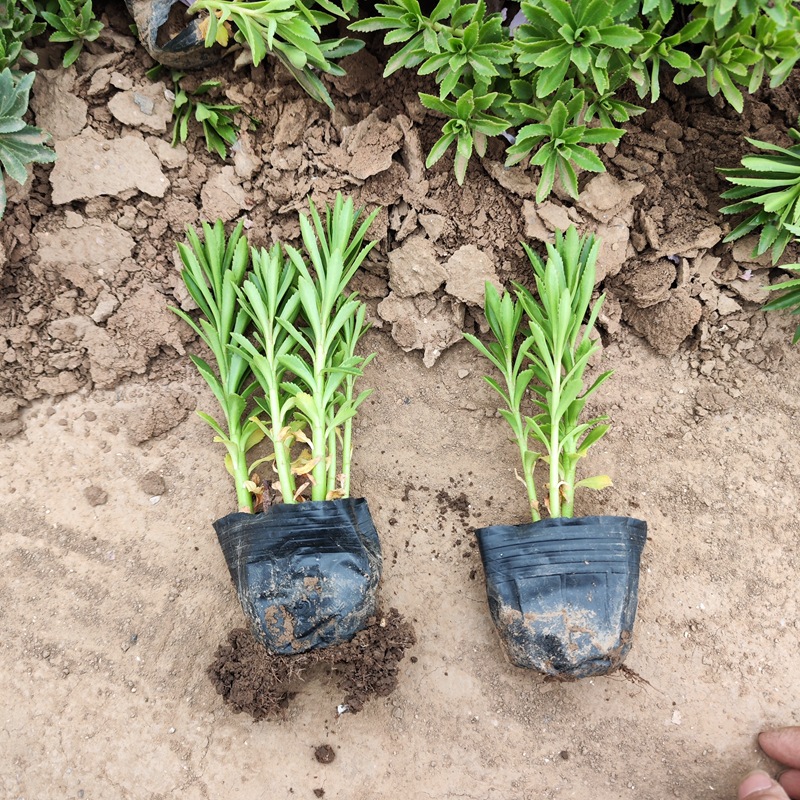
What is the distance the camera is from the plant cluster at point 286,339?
2.21 meters

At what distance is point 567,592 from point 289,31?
1888mm

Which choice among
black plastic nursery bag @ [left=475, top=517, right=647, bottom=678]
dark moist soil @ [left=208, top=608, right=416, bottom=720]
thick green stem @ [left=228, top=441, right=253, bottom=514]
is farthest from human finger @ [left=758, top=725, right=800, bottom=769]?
thick green stem @ [left=228, top=441, right=253, bottom=514]

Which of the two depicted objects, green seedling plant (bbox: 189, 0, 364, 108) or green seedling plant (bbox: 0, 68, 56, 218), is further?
green seedling plant (bbox: 0, 68, 56, 218)

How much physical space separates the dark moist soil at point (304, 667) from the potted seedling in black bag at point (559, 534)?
1.20 feet

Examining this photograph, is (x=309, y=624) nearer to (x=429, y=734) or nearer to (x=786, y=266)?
(x=429, y=734)

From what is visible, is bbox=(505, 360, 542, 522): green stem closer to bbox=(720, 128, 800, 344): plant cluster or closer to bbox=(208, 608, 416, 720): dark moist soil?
bbox=(208, 608, 416, 720): dark moist soil

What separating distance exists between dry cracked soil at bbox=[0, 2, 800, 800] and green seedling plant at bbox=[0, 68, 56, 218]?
140 mm

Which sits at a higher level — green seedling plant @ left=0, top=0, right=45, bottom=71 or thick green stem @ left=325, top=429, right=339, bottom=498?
green seedling plant @ left=0, top=0, right=45, bottom=71

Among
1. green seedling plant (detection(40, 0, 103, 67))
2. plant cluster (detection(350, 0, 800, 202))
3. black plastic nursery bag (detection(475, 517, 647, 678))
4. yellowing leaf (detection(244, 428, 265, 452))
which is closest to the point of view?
plant cluster (detection(350, 0, 800, 202))

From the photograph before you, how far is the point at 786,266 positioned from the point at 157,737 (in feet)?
8.50

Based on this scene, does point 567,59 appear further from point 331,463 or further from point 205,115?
point 331,463

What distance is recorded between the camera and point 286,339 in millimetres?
2264

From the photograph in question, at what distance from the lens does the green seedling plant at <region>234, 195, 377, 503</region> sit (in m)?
2.20

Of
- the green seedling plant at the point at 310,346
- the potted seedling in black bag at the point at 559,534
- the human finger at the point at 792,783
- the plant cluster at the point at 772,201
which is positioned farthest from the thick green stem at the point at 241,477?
the human finger at the point at 792,783
